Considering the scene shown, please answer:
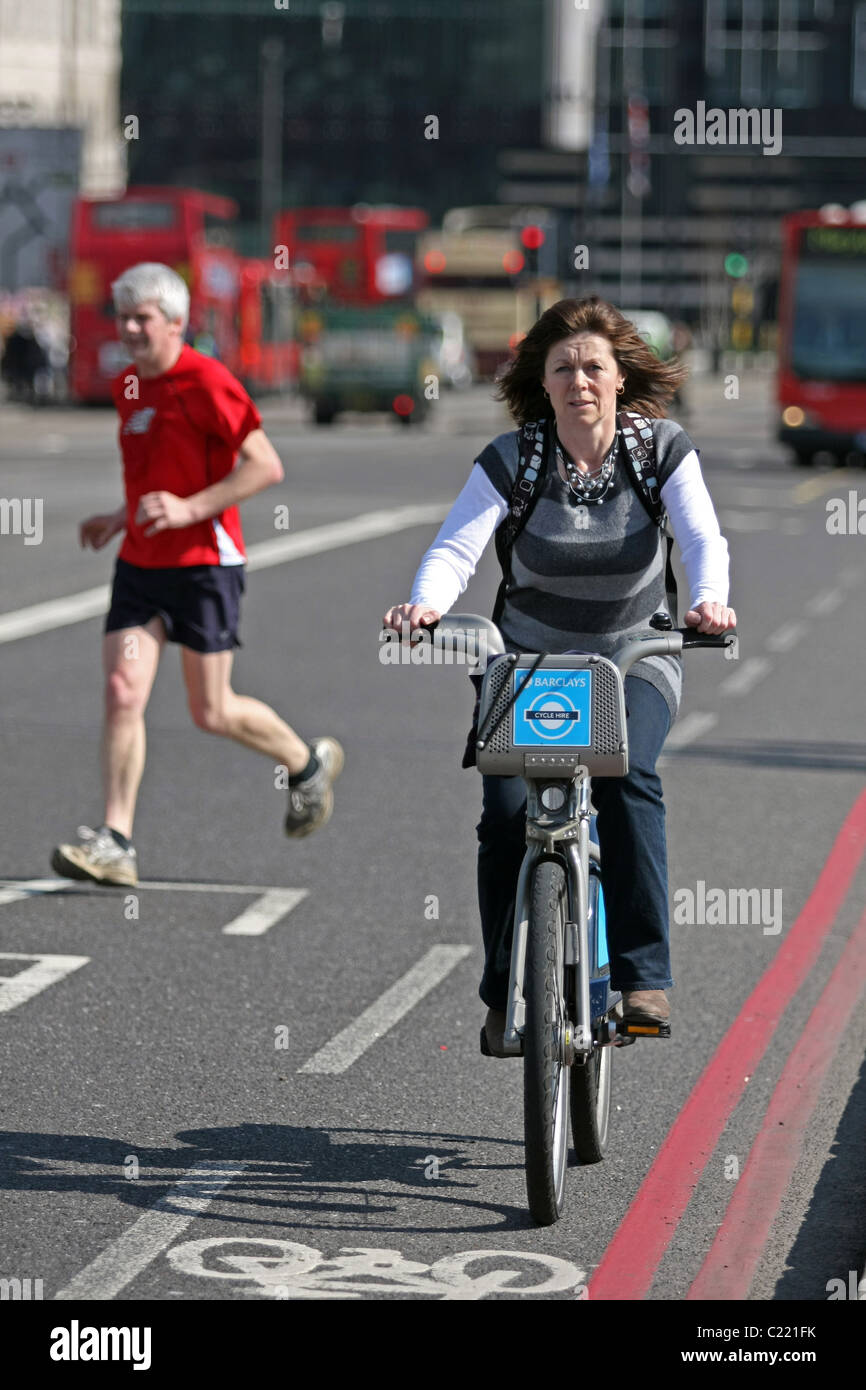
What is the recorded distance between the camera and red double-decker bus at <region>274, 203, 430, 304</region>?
186 feet

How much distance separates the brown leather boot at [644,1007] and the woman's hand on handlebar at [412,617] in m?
0.85

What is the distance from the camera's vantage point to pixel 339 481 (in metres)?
27.2

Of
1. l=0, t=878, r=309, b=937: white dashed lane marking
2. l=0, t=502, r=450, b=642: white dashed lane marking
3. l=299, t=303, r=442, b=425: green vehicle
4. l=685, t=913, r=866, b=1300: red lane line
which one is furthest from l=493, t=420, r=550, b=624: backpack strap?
l=299, t=303, r=442, b=425: green vehicle

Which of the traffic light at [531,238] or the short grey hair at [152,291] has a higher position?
the traffic light at [531,238]

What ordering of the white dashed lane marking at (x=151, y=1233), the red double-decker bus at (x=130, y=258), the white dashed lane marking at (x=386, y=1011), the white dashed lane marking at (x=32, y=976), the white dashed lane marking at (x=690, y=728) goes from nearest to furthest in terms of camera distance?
the white dashed lane marking at (x=151, y=1233)
the white dashed lane marking at (x=386, y=1011)
the white dashed lane marking at (x=32, y=976)
the white dashed lane marking at (x=690, y=728)
the red double-decker bus at (x=130, y=258)

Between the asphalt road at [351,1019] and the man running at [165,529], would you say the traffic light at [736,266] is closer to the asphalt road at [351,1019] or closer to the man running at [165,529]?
the asphalt road at [351,1019]

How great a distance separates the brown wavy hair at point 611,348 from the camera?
480 centimetres

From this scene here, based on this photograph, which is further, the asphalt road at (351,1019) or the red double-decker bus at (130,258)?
the red double-decker bus at (130,258)

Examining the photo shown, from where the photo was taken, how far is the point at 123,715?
296 inches

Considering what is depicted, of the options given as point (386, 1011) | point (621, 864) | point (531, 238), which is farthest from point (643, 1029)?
point (531, 238)

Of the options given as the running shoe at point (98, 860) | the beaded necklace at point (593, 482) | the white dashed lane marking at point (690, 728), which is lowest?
the running shoe at point (98, 860)

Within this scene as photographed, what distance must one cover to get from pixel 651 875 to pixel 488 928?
34cm

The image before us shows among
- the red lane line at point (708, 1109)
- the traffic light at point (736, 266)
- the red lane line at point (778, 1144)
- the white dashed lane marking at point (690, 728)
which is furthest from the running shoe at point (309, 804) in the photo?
the traffic light at point (736, 266)

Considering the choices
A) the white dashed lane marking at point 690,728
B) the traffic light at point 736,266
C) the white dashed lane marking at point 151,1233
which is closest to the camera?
the white dashed lane marking at point 151,1233
